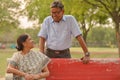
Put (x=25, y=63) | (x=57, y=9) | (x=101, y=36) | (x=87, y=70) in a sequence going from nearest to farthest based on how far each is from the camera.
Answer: (x=25, y=63) → (x=57, y=9) → (x=87, y=70) → (x=101, y=36)

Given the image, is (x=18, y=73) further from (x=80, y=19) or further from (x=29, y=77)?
(x=80, y=19)

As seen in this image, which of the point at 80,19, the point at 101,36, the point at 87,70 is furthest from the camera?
the point at 101,36

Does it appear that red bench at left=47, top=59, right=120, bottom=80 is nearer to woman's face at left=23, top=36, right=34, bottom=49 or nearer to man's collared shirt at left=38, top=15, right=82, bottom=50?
man's collared shirt at left=38, top=15, right=82, bottom=50

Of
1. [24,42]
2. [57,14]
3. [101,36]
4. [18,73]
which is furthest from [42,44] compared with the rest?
[101,36]

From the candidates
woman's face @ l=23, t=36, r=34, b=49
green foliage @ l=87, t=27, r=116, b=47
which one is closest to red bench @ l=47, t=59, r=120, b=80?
woman's face @ l=23, t=36, r=34, b=49

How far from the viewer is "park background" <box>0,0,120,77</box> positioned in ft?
67.4

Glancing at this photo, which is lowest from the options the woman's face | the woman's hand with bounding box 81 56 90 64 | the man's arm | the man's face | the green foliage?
the green foliage

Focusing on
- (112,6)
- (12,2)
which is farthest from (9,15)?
(112,6)

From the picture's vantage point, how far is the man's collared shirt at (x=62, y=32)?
5043 mm

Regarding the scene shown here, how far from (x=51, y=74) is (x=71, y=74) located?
0.96ft

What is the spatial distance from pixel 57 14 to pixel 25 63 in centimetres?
86

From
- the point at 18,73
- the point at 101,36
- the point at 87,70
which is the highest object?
the point at 18,73

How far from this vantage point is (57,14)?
15.9ft

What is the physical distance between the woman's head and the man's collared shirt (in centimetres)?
69
